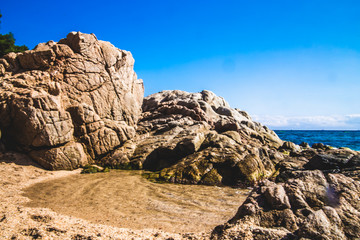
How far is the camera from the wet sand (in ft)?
24.5

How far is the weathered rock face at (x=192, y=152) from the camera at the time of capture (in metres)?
14.1

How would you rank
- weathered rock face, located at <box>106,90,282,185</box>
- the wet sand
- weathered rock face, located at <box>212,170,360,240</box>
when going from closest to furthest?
1. weathered rock face, located at <box>212,170,360,240</box>
2. the wet sand
3. weathered rock face, located at <box>106,90,282,185</box>

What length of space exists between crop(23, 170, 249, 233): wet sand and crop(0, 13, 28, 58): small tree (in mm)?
29062

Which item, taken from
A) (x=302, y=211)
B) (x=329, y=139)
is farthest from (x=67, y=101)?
(x=329, y=139)

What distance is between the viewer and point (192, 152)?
1717 centimetres

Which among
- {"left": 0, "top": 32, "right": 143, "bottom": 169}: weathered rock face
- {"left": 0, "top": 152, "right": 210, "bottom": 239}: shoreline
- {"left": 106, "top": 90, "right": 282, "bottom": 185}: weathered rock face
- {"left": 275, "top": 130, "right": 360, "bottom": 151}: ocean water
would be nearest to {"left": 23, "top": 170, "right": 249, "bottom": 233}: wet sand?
{"left": 0, "top": 152, "right": 210, "bottom": 239}: shoreline

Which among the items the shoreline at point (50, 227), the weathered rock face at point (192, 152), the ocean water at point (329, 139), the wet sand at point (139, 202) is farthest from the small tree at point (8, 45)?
the ocean water at point (329, 139)

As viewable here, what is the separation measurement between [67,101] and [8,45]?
23.5 metres

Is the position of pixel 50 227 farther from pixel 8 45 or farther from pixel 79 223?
pixel 8 45

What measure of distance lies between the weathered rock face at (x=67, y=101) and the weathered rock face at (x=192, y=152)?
2311 mm

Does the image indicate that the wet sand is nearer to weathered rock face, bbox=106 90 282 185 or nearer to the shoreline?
the shoreline

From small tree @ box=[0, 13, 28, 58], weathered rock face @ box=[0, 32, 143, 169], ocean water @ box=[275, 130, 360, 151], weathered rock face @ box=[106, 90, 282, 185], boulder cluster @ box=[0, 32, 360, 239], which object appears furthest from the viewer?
ocean water @ box=[275, 130, 360, 151]

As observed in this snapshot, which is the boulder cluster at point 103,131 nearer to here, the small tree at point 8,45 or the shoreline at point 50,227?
the shoreline at point 50,227

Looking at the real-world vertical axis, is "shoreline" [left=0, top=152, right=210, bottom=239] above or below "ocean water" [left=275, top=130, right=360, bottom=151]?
above
